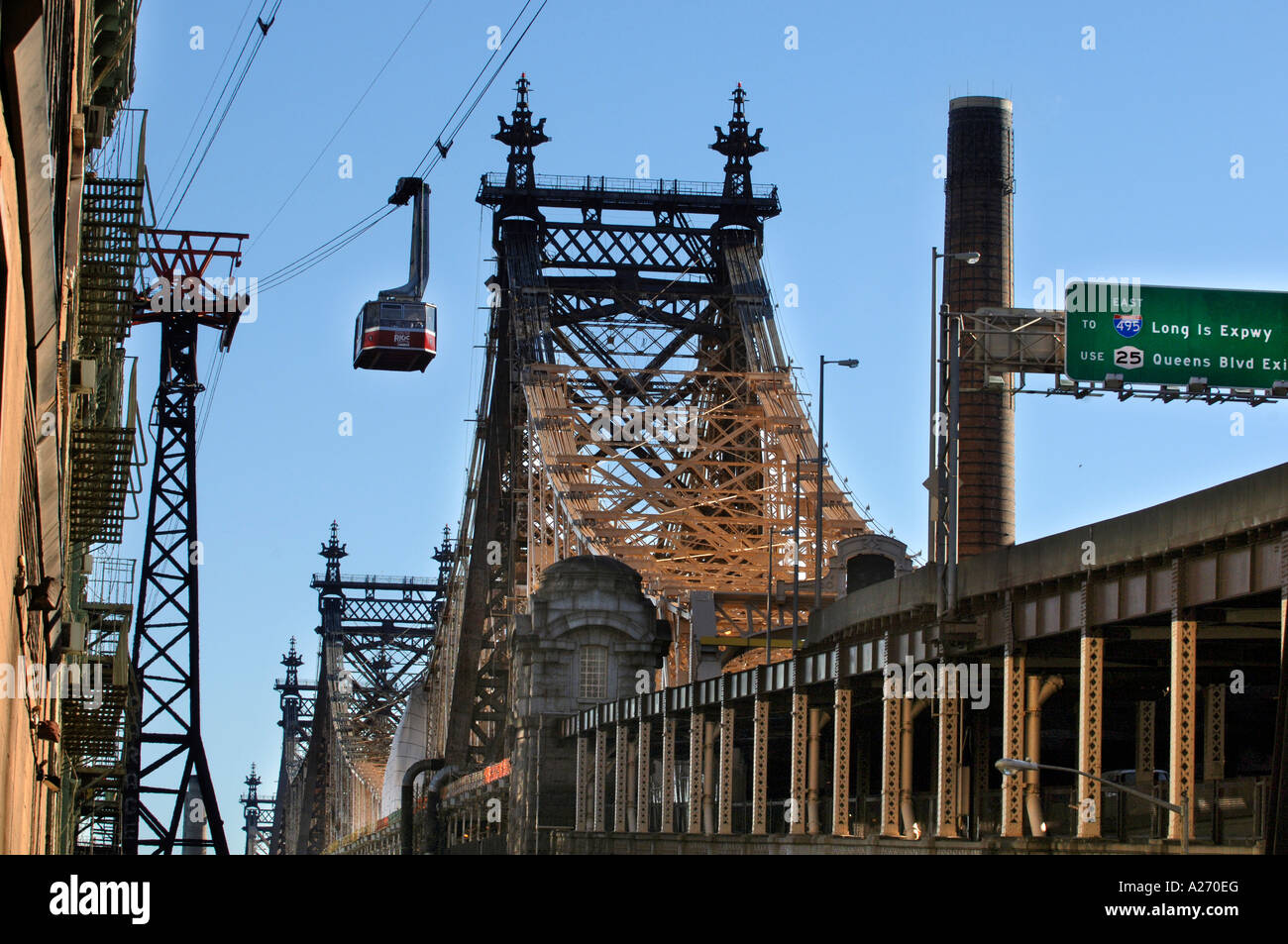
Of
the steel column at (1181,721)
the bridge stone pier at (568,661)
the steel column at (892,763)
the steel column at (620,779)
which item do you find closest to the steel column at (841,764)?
the steel column at (892,763)

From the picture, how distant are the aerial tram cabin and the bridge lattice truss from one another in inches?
1343

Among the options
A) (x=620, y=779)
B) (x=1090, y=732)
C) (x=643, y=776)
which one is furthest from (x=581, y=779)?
(x=1090, y=732)

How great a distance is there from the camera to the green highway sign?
50406 millimetres

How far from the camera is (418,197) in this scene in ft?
178

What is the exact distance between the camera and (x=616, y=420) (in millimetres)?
104500

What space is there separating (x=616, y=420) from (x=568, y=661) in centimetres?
2918

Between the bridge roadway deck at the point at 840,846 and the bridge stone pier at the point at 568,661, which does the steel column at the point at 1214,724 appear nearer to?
the bridge roadway deck at the point at 840,846

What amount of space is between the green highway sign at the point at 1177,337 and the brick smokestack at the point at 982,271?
40.6 metres

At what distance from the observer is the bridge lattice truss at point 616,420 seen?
316ft

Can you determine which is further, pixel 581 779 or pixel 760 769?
pixel 581 779

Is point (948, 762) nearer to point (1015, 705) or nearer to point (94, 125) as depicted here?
point (1015, 705)

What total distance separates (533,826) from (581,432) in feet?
101

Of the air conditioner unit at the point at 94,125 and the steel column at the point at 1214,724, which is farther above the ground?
the air conditioner unit at the point at 94,125
